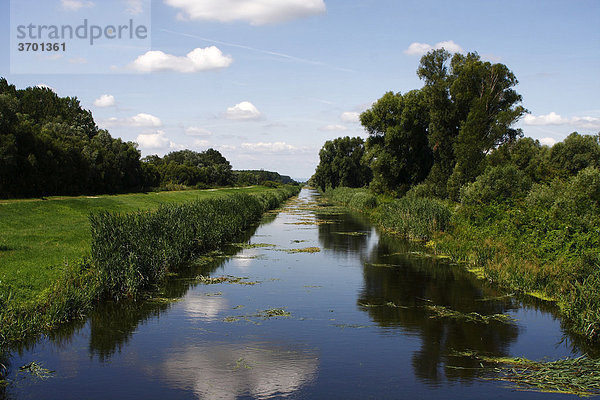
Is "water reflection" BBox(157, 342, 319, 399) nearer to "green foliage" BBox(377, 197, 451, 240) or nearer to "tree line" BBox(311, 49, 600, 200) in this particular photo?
"green foliage" BBox(377, 197, 451, 240)

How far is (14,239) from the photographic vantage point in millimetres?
19500

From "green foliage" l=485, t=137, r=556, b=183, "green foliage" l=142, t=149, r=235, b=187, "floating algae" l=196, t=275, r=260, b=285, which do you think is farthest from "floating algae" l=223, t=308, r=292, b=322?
"green foliage" l=142, t=149, r=235, b=187

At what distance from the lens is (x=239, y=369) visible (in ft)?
32.7

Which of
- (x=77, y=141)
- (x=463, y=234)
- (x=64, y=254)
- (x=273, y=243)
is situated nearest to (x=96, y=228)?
(x=64, y=254)

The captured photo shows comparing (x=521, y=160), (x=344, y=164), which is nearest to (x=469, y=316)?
(x=521, y=160)

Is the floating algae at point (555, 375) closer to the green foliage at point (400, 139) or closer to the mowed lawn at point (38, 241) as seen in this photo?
the mowed lawn at point (38, 241)

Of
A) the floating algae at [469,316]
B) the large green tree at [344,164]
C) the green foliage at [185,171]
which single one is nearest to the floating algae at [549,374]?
the floating algae at [469,316]

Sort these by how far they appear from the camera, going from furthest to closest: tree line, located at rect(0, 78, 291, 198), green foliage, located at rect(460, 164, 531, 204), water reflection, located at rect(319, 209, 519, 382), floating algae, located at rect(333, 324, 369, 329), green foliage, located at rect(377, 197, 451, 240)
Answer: tree line, located at rect(0, 78, 291, 198)
green foliage, located at rect(377, 197, 451, 240)
green foliage, located at rect(460, 164, 531, 204)
floating algae, located at rect(333, 324, 369, 329)
water reflection, located at rect(319, 209, 519, 382)

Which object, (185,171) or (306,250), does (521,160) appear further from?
(185,171)

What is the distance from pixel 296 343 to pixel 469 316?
5552 millimetres

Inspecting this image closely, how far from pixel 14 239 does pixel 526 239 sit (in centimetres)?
2062

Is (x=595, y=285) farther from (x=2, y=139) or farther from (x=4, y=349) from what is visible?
(x=2, y=139)

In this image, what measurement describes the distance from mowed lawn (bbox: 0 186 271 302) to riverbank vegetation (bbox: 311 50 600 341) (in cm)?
1501

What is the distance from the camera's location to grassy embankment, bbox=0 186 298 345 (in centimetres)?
1192
